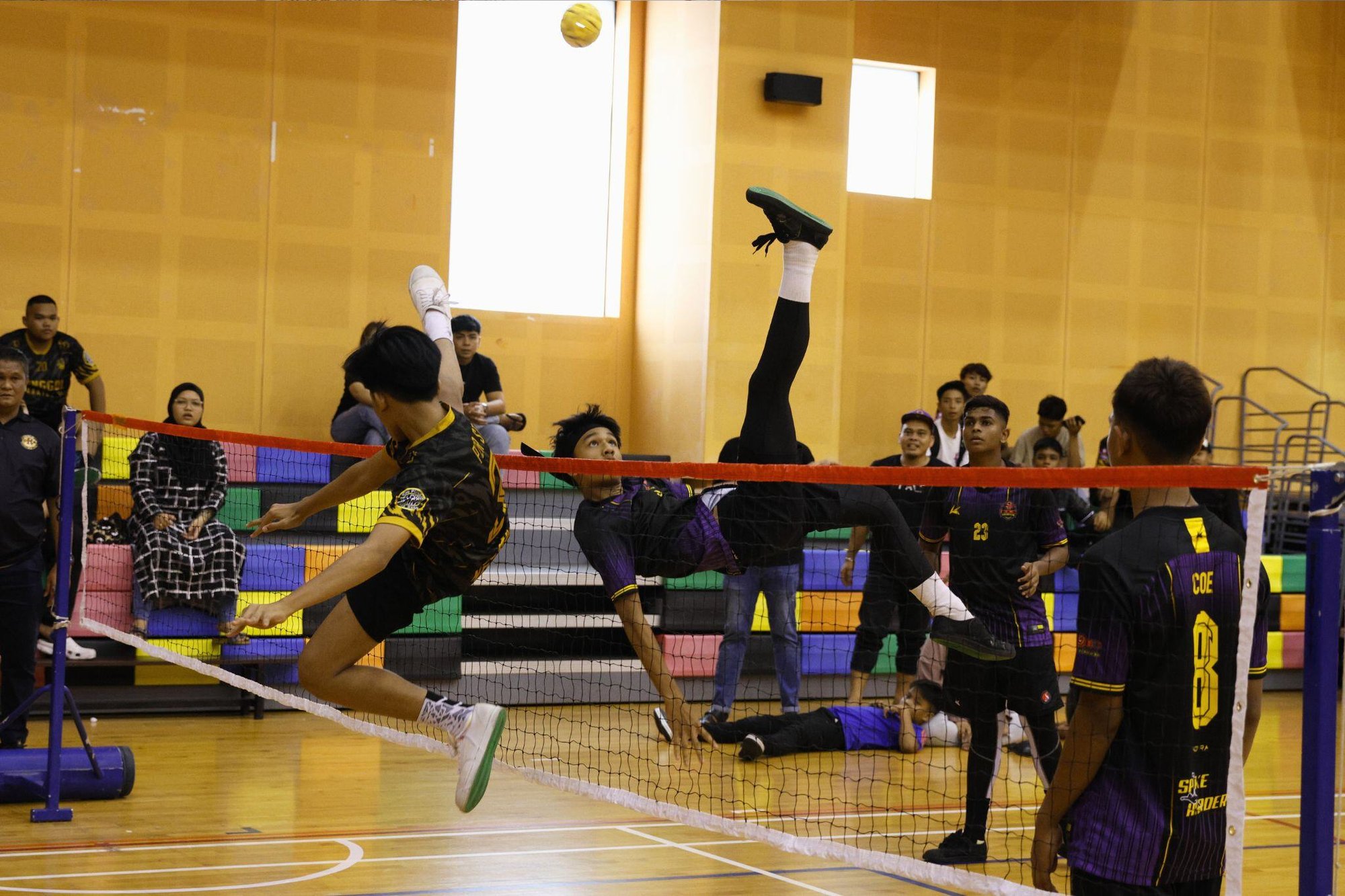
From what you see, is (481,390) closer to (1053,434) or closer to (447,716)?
(1053,434)

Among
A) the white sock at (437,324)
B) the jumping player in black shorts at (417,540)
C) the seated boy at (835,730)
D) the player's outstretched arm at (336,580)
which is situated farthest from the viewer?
the seated boy at (835,730)

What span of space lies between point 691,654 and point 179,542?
11.6 ft

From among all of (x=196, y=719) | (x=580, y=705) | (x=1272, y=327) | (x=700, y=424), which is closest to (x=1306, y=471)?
(x=580, y=705)

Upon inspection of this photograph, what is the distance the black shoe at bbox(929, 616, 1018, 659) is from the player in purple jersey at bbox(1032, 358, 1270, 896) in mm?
2355

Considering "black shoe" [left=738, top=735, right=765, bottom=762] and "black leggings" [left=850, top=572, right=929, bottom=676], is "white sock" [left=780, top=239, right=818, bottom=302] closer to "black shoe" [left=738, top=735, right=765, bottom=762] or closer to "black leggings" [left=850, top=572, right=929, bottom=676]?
"black leggings" [left=850, top=572, right=929, bottom=676]

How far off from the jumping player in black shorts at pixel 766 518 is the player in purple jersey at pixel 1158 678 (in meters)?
2.36

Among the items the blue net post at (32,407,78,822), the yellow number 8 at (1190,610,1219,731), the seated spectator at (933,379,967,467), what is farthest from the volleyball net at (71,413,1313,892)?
the seated spectator at (933,379,967,467)

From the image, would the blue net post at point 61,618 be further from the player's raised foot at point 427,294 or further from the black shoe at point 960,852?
the black shoe at point 960,852

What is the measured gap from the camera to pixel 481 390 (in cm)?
1093

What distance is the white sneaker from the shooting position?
4652mm

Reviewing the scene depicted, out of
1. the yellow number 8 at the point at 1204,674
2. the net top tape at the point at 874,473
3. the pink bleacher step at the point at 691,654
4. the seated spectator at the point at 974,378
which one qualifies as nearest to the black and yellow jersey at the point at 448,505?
the net top tape at the point at 874,473

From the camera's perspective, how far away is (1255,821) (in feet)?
23.9

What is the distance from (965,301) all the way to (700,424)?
12.5 ft

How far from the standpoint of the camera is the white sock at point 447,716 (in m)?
4.73
